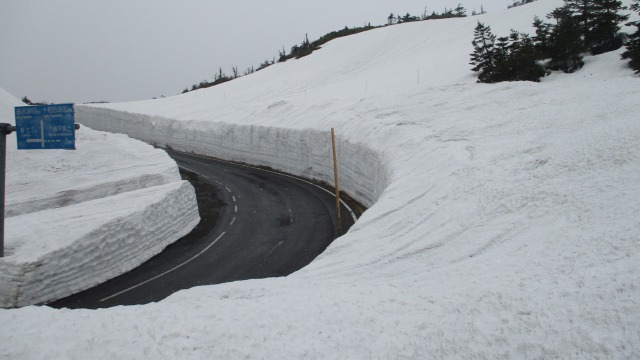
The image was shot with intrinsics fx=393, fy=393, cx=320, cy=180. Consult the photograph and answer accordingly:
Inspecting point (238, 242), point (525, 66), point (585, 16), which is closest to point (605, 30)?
point (585, 16)

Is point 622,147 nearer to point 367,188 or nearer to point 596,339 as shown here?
point 596,339

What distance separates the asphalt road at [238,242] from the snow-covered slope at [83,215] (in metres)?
0.64

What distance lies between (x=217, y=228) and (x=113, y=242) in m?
4.98

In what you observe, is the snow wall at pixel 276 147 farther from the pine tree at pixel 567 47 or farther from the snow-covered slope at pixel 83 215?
the pine tree at pixel 567 47

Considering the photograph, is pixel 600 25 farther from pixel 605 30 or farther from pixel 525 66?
pixel 525 66

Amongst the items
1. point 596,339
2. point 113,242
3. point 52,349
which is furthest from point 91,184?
point 596,339

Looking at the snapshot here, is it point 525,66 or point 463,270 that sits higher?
point 525,66

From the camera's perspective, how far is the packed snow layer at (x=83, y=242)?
11.7 m

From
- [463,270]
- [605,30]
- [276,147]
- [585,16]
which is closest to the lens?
[463,270]

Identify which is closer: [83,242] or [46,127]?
[46,127]

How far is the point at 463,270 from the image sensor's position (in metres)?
6.66

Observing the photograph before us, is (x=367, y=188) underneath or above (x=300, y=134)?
underneath

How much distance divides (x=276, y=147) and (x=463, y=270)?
24181 mm

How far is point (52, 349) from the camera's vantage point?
5230mm
